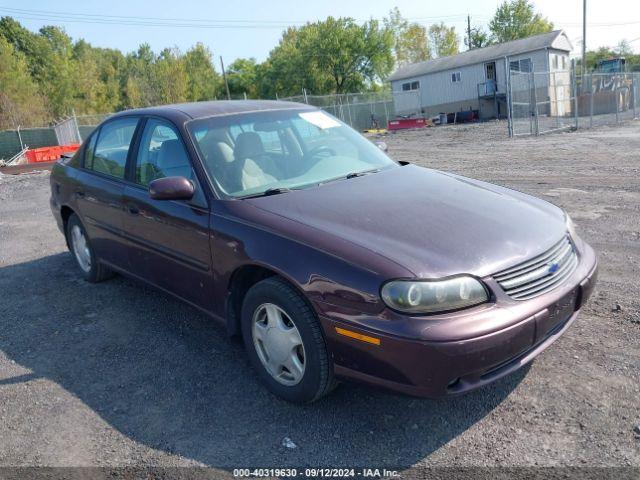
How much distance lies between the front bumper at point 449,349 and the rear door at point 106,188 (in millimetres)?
2496

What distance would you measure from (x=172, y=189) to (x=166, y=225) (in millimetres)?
476

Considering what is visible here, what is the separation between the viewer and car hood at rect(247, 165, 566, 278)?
2.69 meters

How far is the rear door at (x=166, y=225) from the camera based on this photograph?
355cm

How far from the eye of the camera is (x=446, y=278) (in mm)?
2555

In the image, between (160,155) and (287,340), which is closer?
(287,340)

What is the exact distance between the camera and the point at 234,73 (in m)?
72.6

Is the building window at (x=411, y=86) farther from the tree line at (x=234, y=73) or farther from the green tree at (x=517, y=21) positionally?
the green tree at (x=517, y=21)

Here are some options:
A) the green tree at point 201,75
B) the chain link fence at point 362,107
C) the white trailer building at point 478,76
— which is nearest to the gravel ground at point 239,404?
the chain link fence at point 362,107

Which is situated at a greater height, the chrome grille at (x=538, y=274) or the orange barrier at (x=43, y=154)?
the orange barrier at (x=43, y=154)

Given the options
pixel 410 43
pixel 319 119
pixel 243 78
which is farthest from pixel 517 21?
pixel 319 119

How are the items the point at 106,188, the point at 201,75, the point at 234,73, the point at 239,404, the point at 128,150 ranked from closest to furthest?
the point at 239,404 → the point at 128,150 → the point at 106,188 → the point at 201,75 → the point at 234,73

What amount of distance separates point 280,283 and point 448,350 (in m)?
1.00

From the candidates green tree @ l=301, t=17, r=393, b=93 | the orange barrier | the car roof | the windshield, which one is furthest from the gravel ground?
green tree @ l=301, t=17, r=393, b=93

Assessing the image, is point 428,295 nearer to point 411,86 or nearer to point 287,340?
point 287,340
